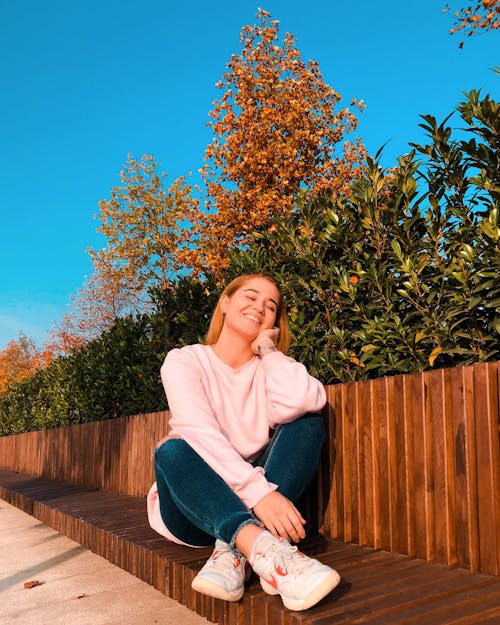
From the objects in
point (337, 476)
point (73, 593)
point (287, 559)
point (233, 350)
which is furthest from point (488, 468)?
point (73, 593)

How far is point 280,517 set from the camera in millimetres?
2363

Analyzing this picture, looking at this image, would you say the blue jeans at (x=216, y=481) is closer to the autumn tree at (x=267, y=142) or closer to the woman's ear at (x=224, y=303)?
the woman's ear at (x=224, y=303)

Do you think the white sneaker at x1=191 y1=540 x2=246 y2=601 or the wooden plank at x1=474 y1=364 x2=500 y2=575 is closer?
the white sneaker at x1=191 y1=540 x2=246 y2=601

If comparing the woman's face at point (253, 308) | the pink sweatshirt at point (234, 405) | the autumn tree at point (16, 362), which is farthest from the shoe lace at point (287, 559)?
the autumn tree at point (16, 362)

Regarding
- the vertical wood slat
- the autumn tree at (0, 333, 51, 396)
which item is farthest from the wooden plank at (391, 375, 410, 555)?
the autumn tree at (0, 333, 51, 396)

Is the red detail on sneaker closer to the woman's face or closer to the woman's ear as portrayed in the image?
the woman's face

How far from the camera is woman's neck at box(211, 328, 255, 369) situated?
10.9 ft

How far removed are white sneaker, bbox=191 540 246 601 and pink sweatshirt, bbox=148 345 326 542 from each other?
0.24m

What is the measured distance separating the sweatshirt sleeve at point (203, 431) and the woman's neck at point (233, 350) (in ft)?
0.78

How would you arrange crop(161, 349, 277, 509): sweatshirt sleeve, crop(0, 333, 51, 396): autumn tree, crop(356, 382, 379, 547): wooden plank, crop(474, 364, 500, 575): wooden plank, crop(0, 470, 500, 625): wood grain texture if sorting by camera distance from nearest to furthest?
crop(0, 470, 500, 625): wood grain texture → crop(474, 364, 500, 575): wooden plank → crop(161, 349, 277, 509): sweatshirt sleeve → crop(356, 382, 379, 547): wooden plank → crop(0, 333, 51, 396): autumn tree

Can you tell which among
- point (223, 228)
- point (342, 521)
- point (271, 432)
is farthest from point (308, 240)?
point (223, 228)

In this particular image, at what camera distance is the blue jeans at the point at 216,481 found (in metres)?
2.40

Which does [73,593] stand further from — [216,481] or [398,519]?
[398,519]

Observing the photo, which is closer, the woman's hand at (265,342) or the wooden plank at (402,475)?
the wooden plank at (402,475)
